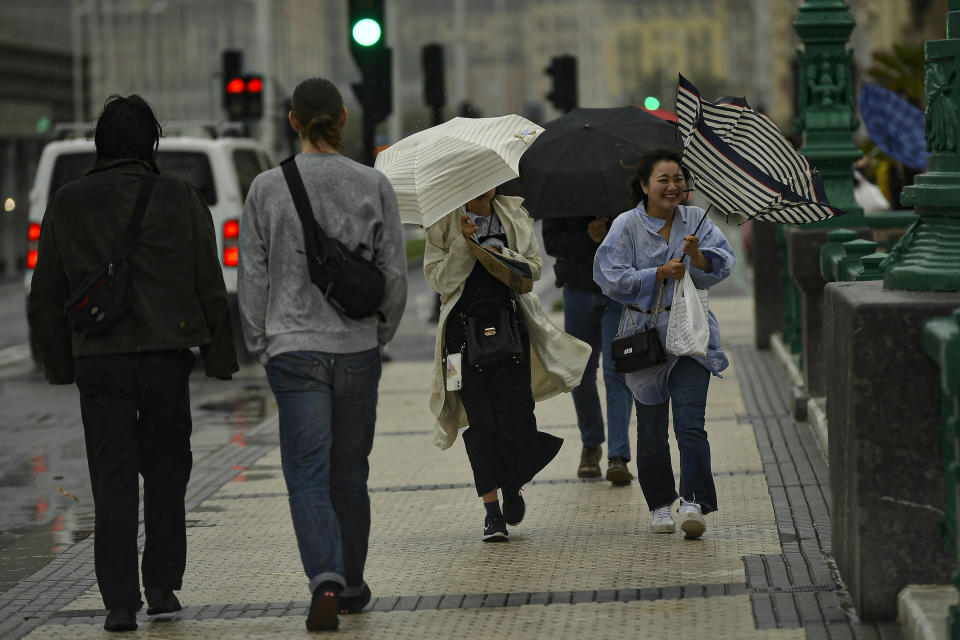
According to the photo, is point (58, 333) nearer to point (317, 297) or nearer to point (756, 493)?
point (317, 297)

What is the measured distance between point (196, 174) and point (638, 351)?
940cm

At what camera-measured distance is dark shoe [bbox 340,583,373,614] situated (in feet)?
20.0

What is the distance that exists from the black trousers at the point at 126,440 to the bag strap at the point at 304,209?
2.17ft

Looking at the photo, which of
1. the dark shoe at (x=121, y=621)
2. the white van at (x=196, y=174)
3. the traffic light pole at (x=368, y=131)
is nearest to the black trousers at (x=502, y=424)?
the dark shoe at (x=121, y=621)

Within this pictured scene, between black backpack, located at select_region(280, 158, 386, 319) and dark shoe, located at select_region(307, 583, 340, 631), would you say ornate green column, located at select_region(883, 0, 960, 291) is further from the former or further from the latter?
dark shoe, located at select_region(307, 583, 340, 631)

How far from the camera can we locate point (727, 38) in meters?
191

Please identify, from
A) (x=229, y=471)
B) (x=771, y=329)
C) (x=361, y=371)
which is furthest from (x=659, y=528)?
(x=771, y=329)

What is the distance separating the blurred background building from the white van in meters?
1.12

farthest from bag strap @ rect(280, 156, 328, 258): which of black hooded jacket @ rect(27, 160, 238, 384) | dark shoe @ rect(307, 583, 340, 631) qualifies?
dark shoe @ rect(307, 583, 340, 631)

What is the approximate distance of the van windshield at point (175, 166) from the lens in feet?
52.2

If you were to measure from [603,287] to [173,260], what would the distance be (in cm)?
207

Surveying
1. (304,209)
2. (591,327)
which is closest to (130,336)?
(304,209)

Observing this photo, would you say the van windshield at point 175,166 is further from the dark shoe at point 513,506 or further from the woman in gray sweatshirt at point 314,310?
the woman in gray sweatshirt at point 314,310

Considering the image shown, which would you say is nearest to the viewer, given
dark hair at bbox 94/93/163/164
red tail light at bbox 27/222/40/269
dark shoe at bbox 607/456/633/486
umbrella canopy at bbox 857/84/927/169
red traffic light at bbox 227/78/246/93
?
dark hair at bbox 94/93/163/164
